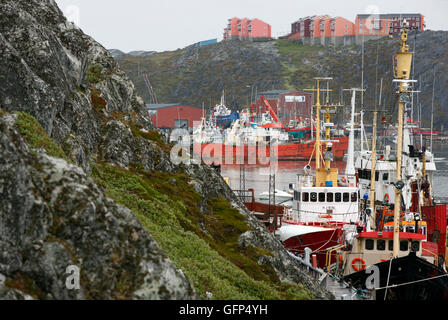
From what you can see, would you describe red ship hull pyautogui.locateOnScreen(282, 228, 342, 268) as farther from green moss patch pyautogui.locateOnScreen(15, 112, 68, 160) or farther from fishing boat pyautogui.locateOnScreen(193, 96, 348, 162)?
fishing boat pyautogui.locateOnScreen(193, 96, 348, 162)

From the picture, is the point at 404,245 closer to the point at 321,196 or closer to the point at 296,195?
the point at 321,196

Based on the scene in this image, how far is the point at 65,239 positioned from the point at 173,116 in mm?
150111

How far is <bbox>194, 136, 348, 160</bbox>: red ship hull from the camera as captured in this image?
12862cm

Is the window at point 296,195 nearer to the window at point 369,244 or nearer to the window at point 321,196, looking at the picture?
the window at point 321,196

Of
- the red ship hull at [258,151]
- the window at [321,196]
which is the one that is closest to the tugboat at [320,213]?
the window at [321,196]

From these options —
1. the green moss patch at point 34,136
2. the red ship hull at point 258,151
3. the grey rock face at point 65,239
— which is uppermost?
the green moss patch at point 34,136

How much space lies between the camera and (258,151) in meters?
132

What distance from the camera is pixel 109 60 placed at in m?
27.4

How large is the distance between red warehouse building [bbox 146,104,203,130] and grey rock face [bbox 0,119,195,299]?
144607 millimetres

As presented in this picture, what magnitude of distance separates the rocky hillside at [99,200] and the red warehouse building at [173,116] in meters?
129

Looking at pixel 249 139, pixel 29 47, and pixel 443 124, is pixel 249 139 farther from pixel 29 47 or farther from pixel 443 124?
pixel 29 47

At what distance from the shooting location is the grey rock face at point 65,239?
8.80 m

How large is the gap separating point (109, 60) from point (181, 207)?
11.0 m
